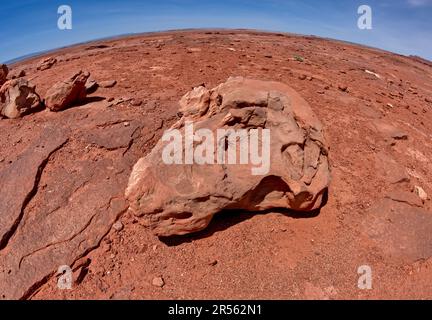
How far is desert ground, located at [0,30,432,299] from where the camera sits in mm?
4312

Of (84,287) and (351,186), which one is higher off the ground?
(351,186)

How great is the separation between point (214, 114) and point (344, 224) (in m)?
2.44

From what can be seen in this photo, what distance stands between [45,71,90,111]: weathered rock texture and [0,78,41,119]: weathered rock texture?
0.41 metres

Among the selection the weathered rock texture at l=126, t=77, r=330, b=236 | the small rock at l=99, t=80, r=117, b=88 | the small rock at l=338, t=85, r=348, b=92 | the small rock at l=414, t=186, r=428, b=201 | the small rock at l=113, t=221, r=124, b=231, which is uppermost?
the small rock at l=99, t=80, r=117, b=88

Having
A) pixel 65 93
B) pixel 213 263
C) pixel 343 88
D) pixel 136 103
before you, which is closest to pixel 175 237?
pixel 213 263

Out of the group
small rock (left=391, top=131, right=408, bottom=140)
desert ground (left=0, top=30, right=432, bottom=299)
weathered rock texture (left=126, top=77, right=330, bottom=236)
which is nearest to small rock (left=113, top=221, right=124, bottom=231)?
desert ground (left=0, top=30, right=432, bottom=299)

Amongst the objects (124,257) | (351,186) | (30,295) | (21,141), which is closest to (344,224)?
(351,186)

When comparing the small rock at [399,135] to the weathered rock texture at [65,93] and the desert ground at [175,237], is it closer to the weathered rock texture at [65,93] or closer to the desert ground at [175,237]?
the desert ground at [175,237]

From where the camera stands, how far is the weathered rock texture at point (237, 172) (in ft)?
14.1

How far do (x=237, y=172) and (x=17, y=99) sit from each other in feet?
16.3

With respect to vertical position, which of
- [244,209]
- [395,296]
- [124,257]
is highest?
[244,209]

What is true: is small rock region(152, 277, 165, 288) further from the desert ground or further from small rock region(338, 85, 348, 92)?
small rock region(338, 85, 348, 92)

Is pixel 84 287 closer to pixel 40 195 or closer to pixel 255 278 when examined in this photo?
pixel 40 195

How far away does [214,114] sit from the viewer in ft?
16.0
